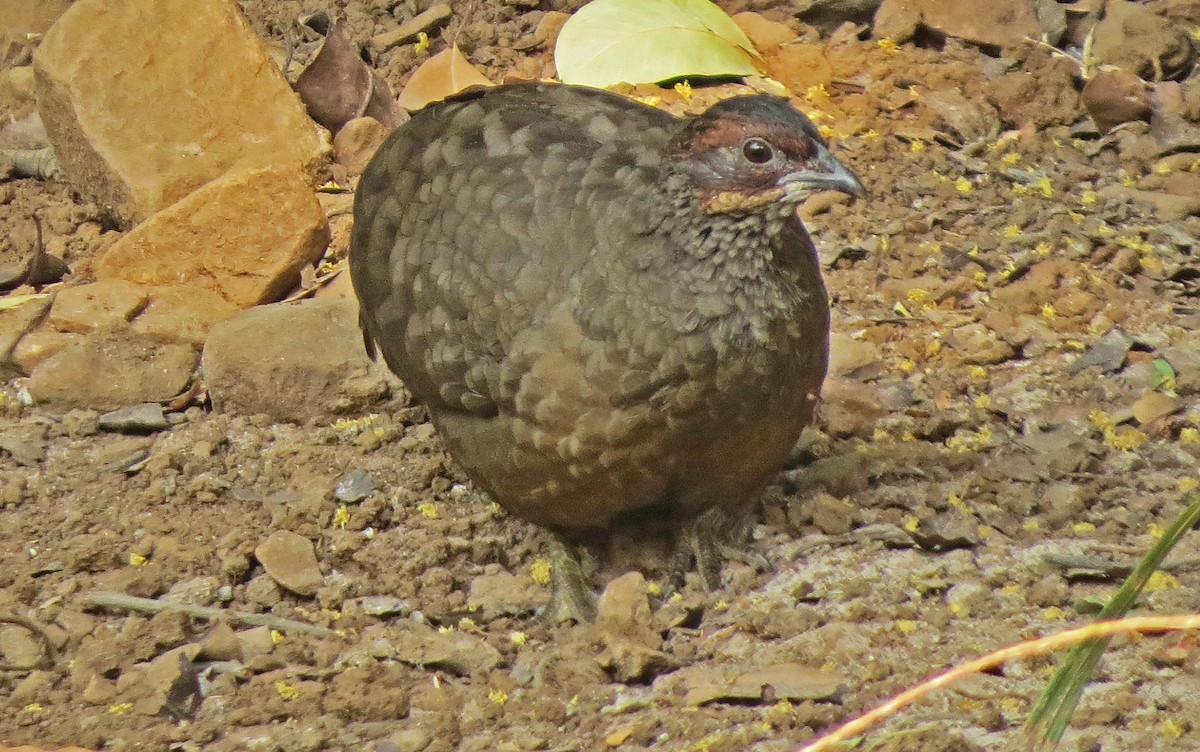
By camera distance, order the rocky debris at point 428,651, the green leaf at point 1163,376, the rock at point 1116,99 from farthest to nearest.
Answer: the rock at point 1116,99
the green leaf at point 1163,376
the rocky debris at point 428,651

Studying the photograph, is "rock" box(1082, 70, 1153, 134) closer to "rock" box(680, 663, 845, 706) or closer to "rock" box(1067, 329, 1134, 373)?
"rock" box(1067, 329, 1134, 373)

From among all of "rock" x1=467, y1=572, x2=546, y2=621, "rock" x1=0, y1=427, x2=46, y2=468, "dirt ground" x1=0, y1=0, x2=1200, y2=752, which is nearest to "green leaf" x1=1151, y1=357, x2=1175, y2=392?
"dirt ground" x1=0, y1=0, x2=1200, y2=752

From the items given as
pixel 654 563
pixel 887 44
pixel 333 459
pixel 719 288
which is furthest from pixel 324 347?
pixel 887 44

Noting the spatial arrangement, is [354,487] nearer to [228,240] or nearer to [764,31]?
[228,240]

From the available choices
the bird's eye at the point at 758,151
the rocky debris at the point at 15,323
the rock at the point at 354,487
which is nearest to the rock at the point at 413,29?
the rocky debris at the point at 15,323

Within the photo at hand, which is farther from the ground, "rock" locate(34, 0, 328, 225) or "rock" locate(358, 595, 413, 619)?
"rock" locate(34, 0, 328, 225)

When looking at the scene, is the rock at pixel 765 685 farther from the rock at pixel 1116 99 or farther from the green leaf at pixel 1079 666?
the rock at pixel 1116 99

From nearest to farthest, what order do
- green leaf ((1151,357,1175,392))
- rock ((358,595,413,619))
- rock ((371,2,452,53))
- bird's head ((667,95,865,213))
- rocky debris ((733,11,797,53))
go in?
bird's head ((667,95,865,213)), rock ((358,595,413,619)), green leaf ((1151,357,1175,392)), rocky debris ((733,11,797,53)), rock ((371,2,452,53))

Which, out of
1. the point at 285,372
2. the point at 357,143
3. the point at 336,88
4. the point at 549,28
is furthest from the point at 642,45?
the point at 285,372
